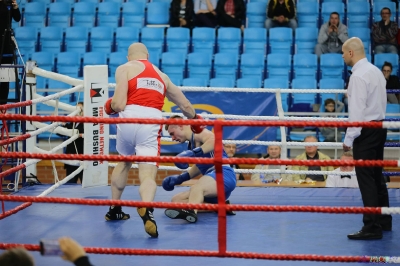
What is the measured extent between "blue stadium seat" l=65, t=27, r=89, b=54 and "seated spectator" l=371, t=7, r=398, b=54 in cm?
480

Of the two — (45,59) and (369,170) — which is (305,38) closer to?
(45,59)

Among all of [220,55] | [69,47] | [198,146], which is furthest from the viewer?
[69,47]

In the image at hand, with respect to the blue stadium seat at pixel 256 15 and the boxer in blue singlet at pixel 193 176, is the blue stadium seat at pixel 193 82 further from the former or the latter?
the boxer in blue singlet at pixel 193 176

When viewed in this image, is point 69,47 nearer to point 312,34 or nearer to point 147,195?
point 312,34

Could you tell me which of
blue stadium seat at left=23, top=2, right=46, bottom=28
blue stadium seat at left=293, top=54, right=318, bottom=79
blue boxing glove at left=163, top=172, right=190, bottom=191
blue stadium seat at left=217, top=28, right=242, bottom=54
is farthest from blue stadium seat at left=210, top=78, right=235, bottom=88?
blue boxing glove at left=163, top=172, right=190, bottom=191

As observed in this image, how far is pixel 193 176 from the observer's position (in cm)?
612

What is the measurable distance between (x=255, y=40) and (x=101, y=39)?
2627mm

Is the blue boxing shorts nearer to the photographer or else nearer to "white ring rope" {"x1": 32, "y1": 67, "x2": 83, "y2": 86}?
"white ring rope" {"x1": 32, "y1": 67, "x2": 83, "y2": 86}

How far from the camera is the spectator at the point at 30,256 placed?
262 cm

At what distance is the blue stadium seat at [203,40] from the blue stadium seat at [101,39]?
57.3 inches

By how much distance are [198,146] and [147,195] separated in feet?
3.65

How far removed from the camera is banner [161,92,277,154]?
9.34 metres

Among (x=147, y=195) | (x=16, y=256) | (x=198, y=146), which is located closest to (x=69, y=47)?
(x=198, y=146)

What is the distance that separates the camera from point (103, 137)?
22.7 feet
